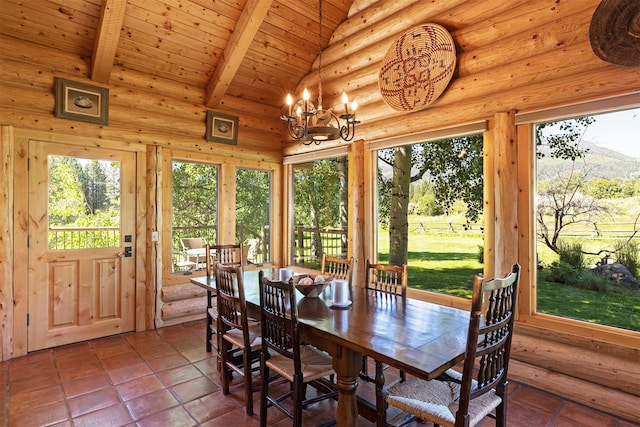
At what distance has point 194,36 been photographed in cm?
411

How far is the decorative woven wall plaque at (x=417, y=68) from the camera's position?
3387 millimetres

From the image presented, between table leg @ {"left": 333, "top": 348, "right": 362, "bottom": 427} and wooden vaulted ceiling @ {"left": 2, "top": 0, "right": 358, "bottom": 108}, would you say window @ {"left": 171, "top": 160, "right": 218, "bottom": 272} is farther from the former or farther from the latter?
table leg @ {"left": 333, "top": 348, "right": 362, "bottom": 427}

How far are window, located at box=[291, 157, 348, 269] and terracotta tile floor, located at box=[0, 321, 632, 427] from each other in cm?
238

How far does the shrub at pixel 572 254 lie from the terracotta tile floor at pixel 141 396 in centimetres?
115

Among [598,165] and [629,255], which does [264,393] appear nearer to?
[629,255]

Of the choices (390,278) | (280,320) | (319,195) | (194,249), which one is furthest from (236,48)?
(280,320)

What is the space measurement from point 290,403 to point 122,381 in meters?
1.55

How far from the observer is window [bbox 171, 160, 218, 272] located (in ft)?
15.0

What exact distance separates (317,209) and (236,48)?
2685 mm

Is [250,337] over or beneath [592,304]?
beneath

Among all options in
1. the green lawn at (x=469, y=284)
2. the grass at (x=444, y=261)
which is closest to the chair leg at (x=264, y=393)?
the green lawn at (x=469, y=284)

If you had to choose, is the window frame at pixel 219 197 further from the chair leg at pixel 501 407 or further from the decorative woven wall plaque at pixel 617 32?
the decorative woven wall plaque at pixel 617 32

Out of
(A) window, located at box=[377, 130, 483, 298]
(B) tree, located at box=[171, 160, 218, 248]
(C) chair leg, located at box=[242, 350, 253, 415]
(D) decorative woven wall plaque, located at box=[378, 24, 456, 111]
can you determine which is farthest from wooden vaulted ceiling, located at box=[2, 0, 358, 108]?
(C) chair leg, located at box=[242, 350, 253, 415]

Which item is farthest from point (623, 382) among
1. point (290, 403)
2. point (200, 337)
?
point (200, 337)
